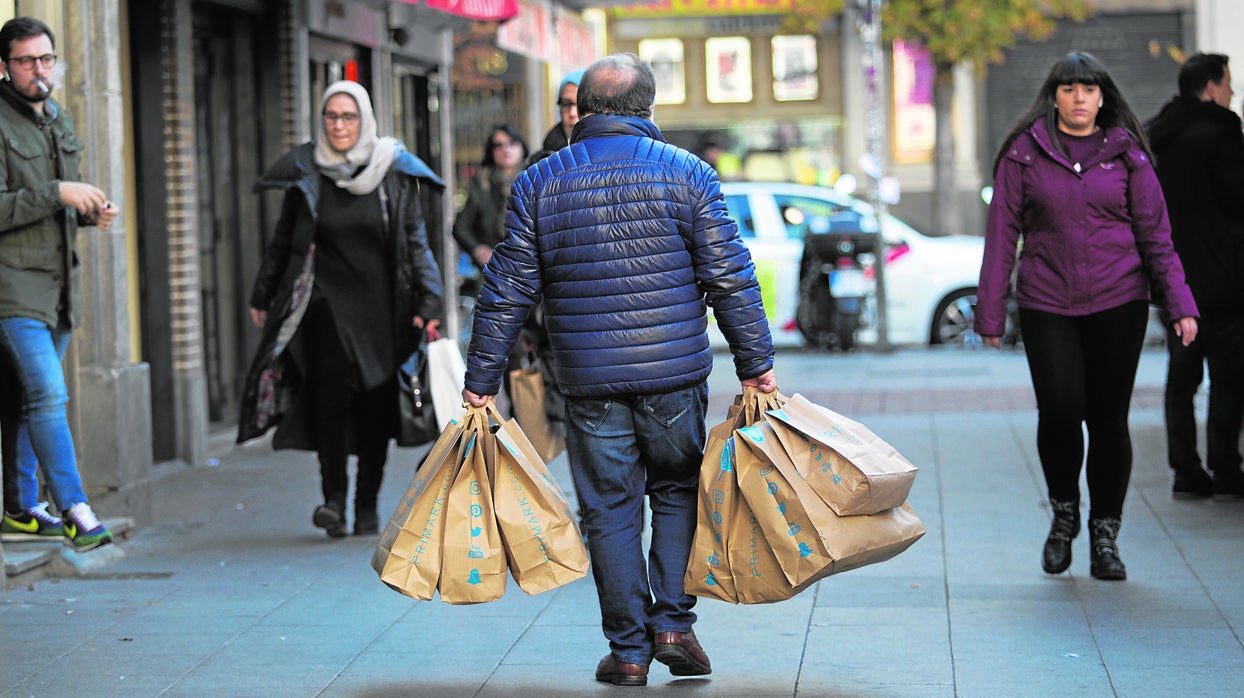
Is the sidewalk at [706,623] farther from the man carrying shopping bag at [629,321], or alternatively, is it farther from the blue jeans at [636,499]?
the man carrying shopping bag at [629,321]

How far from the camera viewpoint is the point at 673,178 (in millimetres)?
5129

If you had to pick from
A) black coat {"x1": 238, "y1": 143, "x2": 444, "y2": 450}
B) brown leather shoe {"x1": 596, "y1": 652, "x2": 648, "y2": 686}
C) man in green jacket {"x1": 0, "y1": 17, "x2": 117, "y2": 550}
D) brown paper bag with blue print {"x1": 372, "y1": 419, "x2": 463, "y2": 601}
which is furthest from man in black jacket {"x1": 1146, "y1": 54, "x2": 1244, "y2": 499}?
man in green jacket {"x1": 0, "y1": 17, "x2": 117, "y2": 550}

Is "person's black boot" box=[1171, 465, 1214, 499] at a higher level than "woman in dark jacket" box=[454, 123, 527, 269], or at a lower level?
lower

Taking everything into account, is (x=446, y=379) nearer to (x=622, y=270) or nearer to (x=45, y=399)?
(x=45, y=399)

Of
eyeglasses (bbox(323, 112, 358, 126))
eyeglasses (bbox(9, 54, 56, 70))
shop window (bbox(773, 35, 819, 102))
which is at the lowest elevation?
eyeglasses (bbox(323, 112, 358, 126))

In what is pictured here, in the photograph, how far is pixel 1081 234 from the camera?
21.0 ft

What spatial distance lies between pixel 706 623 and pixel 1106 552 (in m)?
1.54

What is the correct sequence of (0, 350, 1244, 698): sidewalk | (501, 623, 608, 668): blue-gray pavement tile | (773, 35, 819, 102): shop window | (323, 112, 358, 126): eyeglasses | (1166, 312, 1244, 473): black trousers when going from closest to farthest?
(0, 350, 1244, 698): sidewalk < (501, 623, 608, 668): blue-gray pavement tile < (323, 112, 358, 126): eyeglasses < (1166, 312, 1244, 473): black trousers < (773, 35, 819, 102): shop window

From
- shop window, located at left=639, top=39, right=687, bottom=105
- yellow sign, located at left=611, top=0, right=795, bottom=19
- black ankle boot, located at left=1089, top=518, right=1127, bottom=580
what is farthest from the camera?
shop window, located at left=639, top=39, right=687, bottom=105

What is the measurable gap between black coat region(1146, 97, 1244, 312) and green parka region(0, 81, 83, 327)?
464 centimetres

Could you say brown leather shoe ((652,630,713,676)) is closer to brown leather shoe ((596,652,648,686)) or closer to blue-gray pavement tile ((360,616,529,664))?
brown leather shoe ((596,652,648,686))

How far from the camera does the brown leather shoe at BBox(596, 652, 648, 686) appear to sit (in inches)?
205

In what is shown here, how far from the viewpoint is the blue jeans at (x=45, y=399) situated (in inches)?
272

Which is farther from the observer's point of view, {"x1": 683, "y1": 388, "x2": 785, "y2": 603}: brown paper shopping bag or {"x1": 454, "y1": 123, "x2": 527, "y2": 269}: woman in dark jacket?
{"x1": 454, "y1": 123, "x2": 527, "y2": 269}: woman in dark jacket
